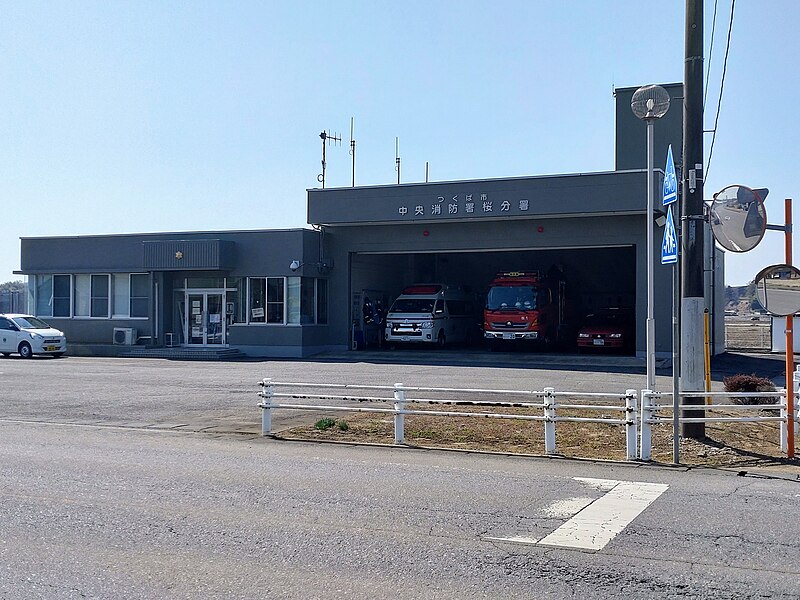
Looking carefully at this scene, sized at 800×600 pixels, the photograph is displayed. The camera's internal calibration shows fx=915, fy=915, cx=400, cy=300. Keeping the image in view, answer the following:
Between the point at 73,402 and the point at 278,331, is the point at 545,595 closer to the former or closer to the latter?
the point at 73,402

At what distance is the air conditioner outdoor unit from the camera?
118 feet

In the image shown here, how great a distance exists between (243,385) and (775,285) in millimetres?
13568

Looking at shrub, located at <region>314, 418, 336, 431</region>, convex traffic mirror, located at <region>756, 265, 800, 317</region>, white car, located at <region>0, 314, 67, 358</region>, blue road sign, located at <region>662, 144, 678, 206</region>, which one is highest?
blue road sign, located at <region>662, 144, 678, 206</region>

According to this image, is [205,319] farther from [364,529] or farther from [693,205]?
[364,529]

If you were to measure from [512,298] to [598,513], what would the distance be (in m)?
25.5

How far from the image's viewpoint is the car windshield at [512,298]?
33.4 meters

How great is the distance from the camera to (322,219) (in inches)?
1346

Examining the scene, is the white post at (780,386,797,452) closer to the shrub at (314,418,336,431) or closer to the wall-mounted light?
the shrub at (314,418,336,431)

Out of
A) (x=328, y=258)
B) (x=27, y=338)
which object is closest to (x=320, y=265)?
(x=328, y=258)

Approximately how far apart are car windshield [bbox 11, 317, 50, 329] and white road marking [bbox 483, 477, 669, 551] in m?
29.5

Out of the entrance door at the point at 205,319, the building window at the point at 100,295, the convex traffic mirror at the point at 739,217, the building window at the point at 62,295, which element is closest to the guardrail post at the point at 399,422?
the convex traffic mirror at the point at 739,217

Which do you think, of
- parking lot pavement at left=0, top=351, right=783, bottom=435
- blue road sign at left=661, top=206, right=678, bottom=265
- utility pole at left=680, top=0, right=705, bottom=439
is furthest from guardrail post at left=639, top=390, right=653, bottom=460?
parking lot pavement at left=0, top=351, right=783, bottom=435

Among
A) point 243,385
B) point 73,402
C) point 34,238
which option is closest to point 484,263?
point 34,238

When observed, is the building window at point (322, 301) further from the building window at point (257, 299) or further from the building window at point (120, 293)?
the building window at point (120, 293)
